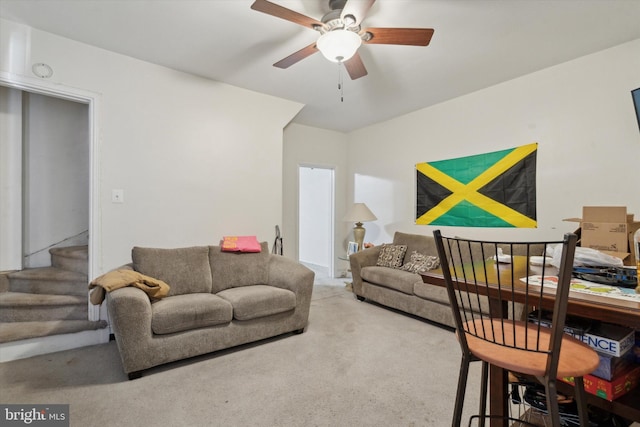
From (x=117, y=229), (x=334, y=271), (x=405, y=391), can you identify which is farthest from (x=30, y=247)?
(x=334, y=271)

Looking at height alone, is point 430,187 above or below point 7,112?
below

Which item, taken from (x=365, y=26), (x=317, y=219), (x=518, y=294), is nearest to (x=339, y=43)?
(x=365, y=26)

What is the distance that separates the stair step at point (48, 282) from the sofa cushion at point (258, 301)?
1344 mm

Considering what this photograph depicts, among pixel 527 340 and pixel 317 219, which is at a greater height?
pixel 317 219

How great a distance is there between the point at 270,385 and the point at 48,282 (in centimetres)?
243

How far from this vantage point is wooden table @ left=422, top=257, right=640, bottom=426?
84 centimetres

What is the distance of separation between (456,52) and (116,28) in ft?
9.15

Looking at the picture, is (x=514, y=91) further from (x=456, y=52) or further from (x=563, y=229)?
(x=563, y=229)

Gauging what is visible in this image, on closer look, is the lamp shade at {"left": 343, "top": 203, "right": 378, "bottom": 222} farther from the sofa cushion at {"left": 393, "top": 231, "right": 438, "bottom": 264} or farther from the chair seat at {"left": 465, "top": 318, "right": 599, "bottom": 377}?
the chair seat at {"left": 465, "top": 318, "right": 599, "bottom": 377}

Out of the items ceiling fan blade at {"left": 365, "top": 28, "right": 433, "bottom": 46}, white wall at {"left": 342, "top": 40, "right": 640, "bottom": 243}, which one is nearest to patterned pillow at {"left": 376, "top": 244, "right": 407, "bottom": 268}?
white wall at {"left": 342, "top": 40, "right": 640, "bottom": 243}

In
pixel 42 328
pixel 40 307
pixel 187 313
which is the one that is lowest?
pixel 42 328

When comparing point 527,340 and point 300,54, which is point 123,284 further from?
point 527,340

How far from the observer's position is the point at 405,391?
6.31 ft

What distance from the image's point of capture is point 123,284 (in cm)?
218
